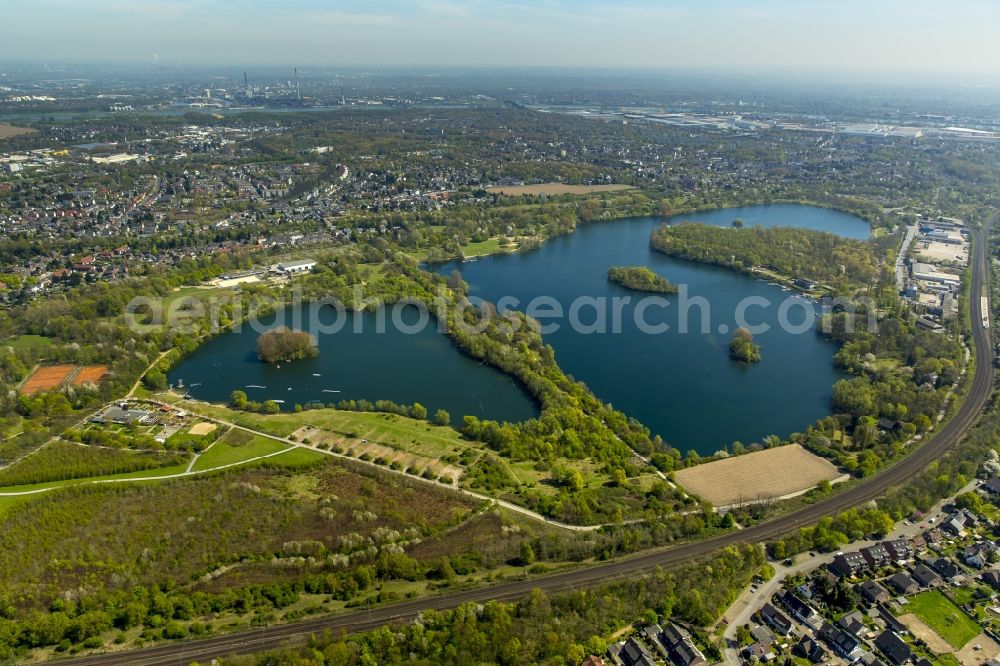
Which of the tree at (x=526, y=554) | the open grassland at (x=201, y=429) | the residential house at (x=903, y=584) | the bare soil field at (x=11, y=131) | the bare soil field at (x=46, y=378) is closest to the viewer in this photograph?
the residential house at (x=903, y=584)

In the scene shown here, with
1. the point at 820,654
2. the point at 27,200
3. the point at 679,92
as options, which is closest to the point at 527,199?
the point at 27,200

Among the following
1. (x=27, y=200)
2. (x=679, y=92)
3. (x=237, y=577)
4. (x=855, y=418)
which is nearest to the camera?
(x=237, y=577)

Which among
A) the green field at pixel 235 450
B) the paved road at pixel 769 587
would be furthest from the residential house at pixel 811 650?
the green field at pixel 235 450

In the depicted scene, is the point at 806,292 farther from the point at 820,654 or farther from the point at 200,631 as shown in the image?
the point at 200,631

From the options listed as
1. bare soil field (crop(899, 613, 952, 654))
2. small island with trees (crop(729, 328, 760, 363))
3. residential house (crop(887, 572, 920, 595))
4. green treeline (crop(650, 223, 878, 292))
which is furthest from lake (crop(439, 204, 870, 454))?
bare soil field (crop(899, 613, 952, 654))

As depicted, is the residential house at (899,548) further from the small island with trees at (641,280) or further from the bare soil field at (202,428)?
the small island with trees at (641,280)

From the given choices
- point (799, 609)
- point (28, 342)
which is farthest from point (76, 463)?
point (799, 609)

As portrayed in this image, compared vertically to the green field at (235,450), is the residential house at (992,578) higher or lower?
higher
